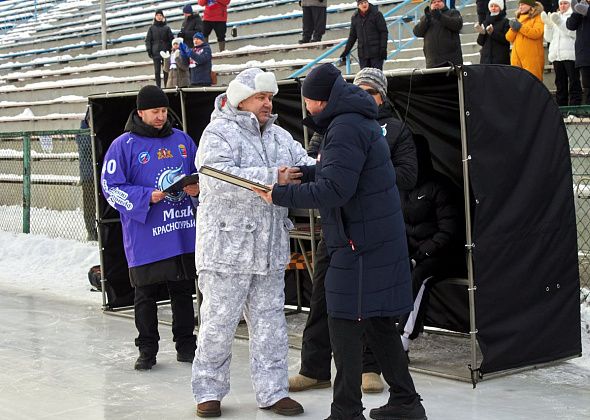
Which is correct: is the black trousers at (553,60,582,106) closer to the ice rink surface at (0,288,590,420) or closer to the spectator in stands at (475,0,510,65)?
the spectator in stands at (475,0,510,65)

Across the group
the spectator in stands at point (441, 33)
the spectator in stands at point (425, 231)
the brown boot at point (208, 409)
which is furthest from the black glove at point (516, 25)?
the brown boot at point (208, 409)

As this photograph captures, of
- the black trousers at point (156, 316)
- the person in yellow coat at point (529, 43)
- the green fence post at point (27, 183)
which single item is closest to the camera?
the black trousers at point (156, 316)

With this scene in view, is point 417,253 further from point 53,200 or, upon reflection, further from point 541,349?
point 53,200

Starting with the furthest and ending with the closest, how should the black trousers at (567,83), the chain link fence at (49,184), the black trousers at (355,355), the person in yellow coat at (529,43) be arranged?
the chain link fence at (49,184) < the person in yellow coat at (529,43) < the black trousers at (567,83) < the black trousers at (355,355)

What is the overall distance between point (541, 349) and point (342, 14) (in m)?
12.3

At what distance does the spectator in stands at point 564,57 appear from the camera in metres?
10.4

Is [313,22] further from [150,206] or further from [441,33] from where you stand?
[150,206]

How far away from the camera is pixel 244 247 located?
5.14 metres

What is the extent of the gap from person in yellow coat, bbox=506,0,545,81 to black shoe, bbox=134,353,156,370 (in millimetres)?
6061

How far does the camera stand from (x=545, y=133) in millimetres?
6176

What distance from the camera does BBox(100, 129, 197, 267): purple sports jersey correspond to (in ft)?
20.7

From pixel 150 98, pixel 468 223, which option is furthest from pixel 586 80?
pixel 150 98

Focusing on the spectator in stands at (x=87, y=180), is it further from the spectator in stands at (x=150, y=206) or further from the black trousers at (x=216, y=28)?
the black trousers at (x=216, y=28)

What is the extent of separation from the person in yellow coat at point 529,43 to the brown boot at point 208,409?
673 cm
